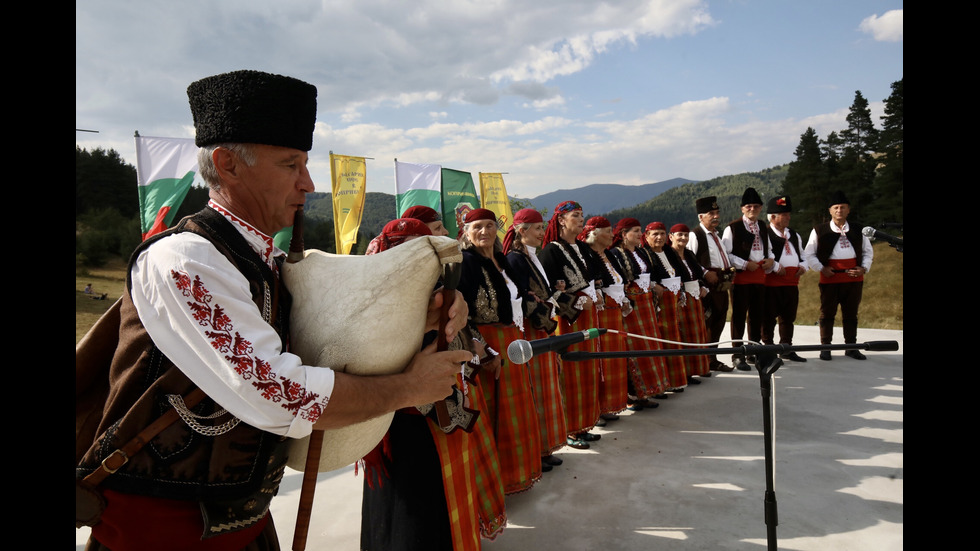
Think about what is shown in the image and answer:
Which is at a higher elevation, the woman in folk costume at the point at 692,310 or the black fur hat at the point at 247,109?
the black fur hat at the point at 247,109

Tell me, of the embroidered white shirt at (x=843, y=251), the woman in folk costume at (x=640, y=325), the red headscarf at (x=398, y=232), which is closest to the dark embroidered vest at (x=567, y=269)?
the woman in folk costume at (x=640, y=325)

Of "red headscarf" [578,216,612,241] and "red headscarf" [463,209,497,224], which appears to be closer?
"red headscarf" [463,209,497,224]

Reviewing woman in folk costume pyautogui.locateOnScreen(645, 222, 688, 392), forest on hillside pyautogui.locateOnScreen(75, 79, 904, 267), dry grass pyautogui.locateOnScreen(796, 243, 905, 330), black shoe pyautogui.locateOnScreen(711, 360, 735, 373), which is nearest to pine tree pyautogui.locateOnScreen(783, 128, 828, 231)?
forest on hillside pyautogui.locateOnScreen(75, 79, 904, 267)

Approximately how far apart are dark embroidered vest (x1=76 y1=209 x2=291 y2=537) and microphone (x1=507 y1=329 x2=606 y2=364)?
25.5 inches

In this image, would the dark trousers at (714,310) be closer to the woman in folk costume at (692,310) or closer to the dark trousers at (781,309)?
the woman in folk costume at (692,310)

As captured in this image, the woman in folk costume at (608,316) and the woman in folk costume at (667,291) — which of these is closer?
the woman in folk costume at (608,316)

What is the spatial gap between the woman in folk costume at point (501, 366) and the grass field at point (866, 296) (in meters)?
6.98

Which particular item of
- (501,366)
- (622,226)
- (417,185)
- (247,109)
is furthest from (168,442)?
(417,185)

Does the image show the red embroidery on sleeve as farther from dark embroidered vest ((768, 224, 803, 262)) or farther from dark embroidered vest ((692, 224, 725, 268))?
dark embroidered vest ((768, 224, 803, 262))

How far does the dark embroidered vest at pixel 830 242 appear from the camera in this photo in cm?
723

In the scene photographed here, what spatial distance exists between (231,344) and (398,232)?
5.16 ft

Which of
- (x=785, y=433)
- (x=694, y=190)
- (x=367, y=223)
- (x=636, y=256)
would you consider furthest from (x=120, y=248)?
(x=694, y=190)

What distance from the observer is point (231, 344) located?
3.21 ft

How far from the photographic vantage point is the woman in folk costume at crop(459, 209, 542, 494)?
339 centimetres
